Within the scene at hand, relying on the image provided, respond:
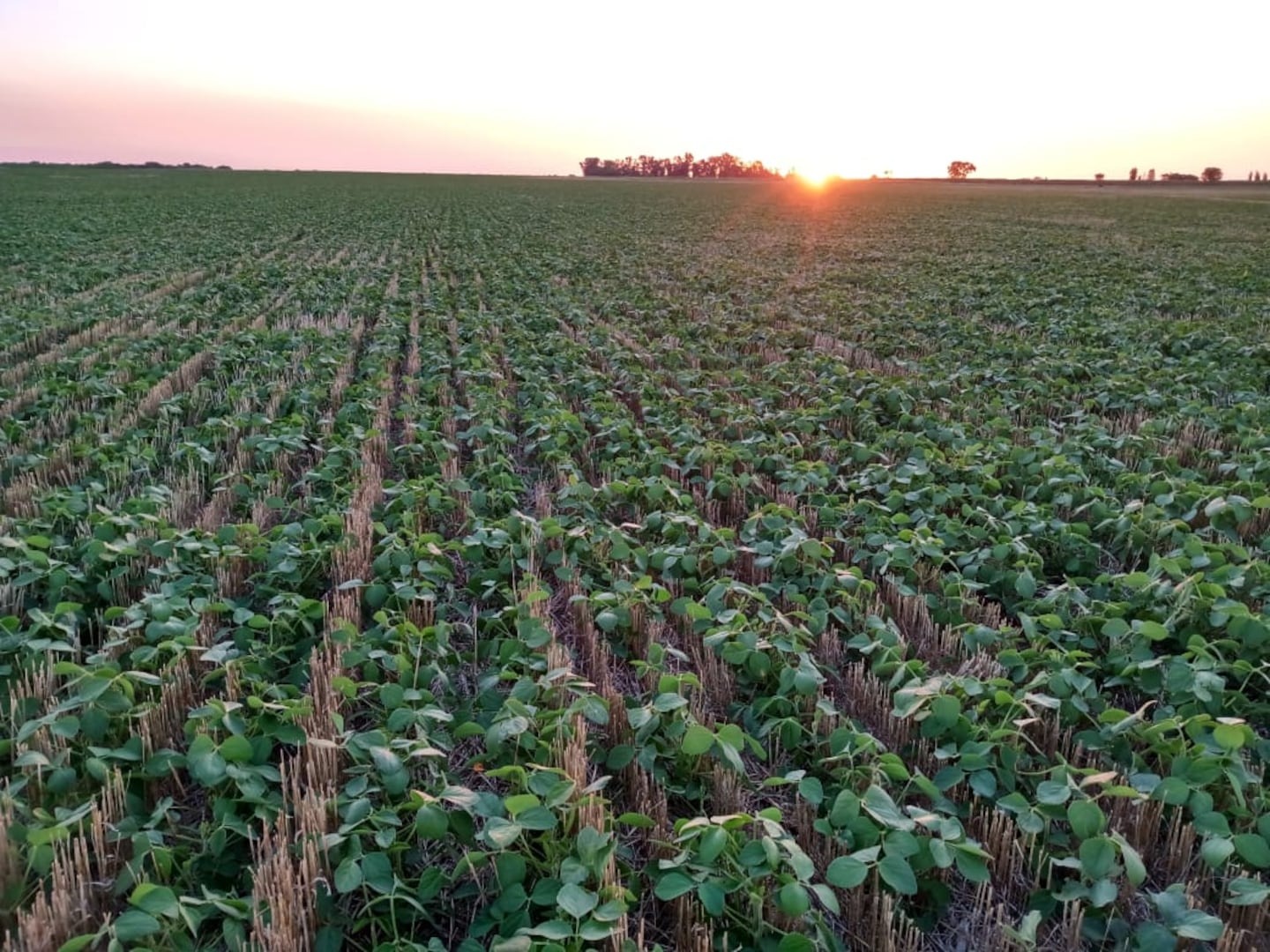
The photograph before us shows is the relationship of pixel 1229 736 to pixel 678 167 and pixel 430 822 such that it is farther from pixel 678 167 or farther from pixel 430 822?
pixel 678 167

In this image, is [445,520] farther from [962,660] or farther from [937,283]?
[937,283]

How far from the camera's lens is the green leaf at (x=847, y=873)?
2336mm

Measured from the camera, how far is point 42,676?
3404mm

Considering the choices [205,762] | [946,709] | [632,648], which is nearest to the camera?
[205,762]

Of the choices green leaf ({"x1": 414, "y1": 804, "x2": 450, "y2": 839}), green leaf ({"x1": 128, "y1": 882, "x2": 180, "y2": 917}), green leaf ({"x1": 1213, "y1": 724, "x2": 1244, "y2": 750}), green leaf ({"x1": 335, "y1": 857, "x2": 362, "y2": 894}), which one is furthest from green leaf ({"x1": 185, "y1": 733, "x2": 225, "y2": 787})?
green leaf ({"x1": 1213, "y1": 724, "x2": 1244, "y2": 750})

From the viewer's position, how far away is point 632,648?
4164 mm

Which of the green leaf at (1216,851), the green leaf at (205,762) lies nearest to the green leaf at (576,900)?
the green leaf at (205,762)

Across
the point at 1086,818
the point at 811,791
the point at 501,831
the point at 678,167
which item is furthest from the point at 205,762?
the point at 678,167

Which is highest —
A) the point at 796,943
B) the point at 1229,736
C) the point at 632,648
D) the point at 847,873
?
the point at 1229,736

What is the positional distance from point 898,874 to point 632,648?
1.93 metres

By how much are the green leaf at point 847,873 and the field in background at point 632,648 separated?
0.32ft

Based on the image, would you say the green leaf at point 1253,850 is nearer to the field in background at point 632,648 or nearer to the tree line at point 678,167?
the field in background at point 632,648

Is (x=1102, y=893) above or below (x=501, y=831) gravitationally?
below

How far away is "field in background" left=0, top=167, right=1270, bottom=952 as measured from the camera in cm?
250
